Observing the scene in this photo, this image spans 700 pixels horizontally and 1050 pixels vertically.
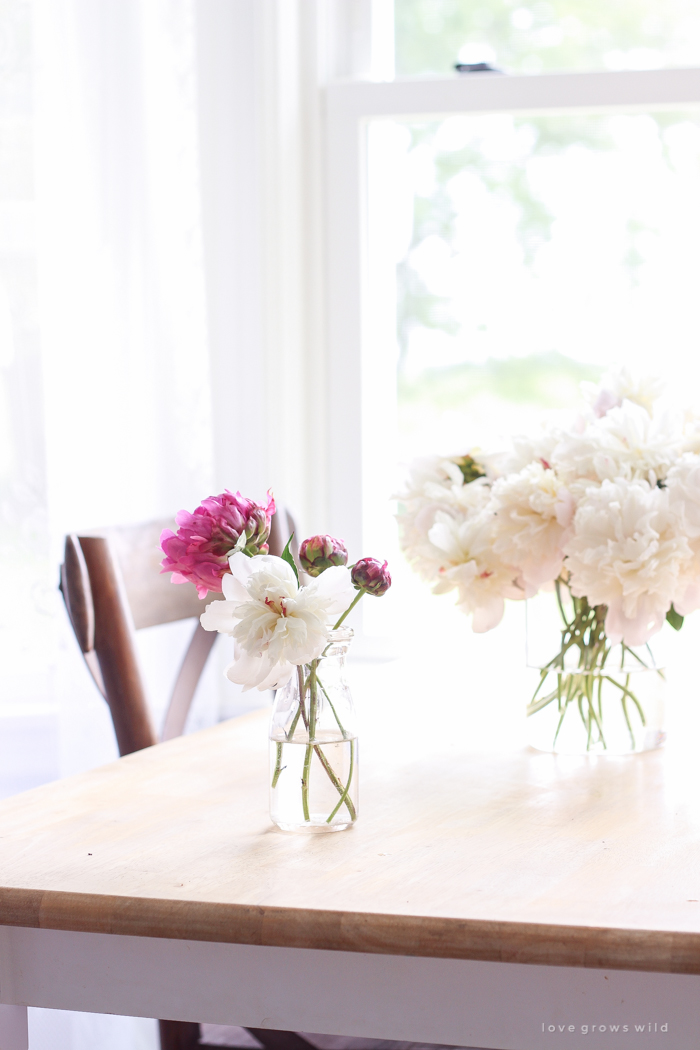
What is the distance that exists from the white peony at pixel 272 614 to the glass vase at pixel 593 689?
357 millimetres

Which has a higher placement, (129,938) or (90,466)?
(90,466)

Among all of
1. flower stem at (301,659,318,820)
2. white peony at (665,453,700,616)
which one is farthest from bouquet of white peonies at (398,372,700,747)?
flower stem at (301,659,318,820)

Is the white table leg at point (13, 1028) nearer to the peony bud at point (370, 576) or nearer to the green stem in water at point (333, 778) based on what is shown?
the green stem in water at point (333, 778)

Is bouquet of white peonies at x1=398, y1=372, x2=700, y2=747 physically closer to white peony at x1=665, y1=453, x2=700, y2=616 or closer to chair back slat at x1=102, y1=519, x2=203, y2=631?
white peony at x1=665, y1=453, x2=700, y2=616

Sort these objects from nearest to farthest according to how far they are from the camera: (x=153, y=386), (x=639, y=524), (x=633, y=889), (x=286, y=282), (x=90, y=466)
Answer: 1. (x=633, y=889)
2. (x=639, y=524)
3. (x=90, y=466)
4. (x=153, y=386)
5. (x=286, y=282)

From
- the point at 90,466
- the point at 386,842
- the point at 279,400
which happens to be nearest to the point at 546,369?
the point at 279,400

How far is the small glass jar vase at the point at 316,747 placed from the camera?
0.80 meters

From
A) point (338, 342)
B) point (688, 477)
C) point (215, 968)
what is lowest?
point (215, 968)

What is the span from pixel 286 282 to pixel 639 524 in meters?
1.13

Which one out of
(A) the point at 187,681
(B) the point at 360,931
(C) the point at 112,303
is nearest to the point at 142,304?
(C) the point at 112,303

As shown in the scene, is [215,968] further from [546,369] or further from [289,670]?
[546,369]

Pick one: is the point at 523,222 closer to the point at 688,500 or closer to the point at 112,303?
the point at 112,303

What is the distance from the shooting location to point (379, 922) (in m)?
0.67

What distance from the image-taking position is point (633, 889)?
708mm
